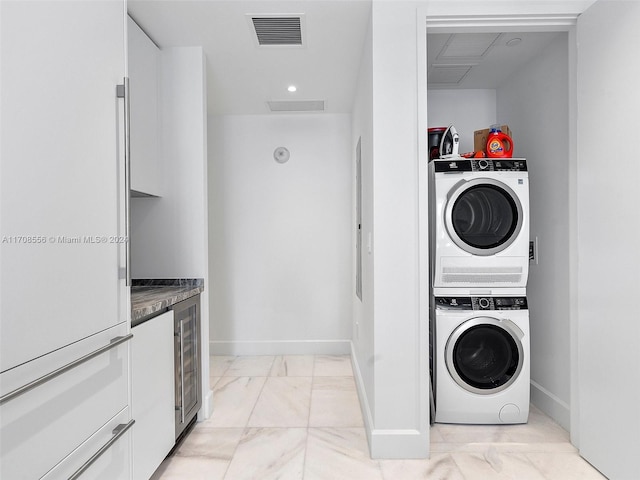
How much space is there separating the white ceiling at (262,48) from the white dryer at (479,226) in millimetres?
985

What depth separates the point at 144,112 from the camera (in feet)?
7.99

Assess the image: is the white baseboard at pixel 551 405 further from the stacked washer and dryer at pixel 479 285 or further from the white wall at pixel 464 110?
the white wall at pixel 464 110

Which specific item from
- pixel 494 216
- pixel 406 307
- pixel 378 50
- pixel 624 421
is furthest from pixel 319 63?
pixel 624 421

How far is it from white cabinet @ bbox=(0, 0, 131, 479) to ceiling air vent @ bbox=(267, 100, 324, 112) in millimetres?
2266

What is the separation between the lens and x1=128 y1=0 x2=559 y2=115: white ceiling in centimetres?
224

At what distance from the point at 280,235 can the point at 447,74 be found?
6.87ft

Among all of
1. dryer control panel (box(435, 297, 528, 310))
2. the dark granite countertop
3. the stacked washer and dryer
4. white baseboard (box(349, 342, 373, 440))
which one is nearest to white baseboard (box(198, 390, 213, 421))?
the dark granite countertop

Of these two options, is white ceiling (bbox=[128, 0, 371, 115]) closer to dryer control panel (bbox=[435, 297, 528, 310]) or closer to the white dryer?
the white dryer

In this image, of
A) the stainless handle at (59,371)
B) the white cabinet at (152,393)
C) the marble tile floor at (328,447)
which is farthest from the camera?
the marble tile floor at (328,447)

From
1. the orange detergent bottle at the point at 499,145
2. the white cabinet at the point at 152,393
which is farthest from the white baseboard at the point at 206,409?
the orange detergent bottle at the point at 499,145

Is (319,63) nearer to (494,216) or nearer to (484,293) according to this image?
(494,216)

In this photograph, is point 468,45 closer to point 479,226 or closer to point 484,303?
point 479,226

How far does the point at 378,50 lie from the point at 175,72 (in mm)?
1335

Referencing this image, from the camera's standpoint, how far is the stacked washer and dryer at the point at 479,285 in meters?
2.54
